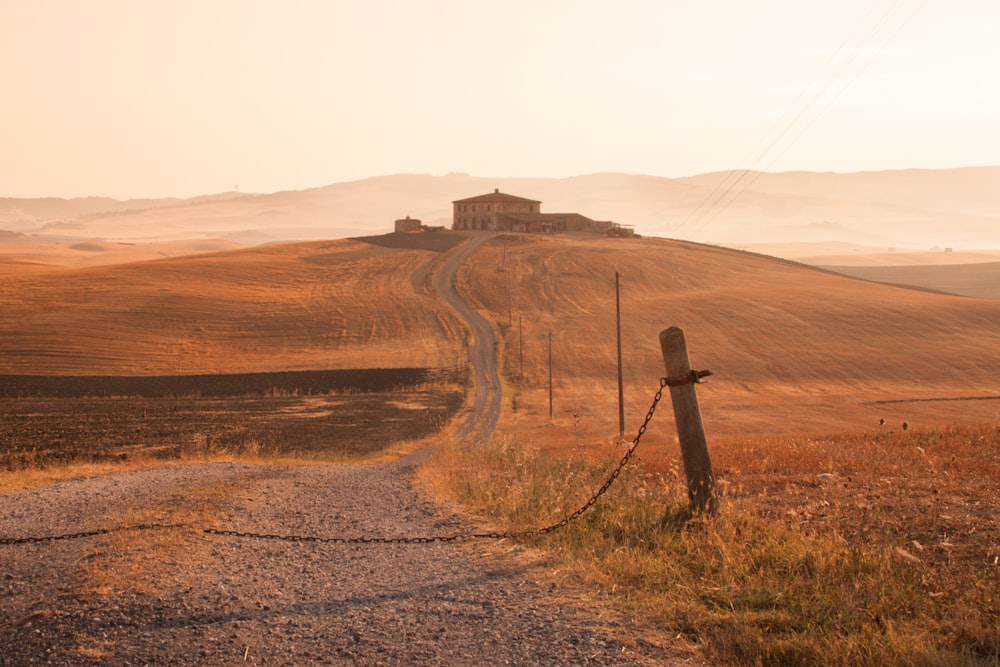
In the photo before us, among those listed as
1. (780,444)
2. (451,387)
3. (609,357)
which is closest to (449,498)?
(780,444)

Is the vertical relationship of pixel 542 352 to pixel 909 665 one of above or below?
below

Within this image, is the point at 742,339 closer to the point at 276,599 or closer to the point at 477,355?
the point at 477,355

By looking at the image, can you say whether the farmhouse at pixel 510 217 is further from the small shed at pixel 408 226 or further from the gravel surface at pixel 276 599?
the gravel surface at pixel 276 599

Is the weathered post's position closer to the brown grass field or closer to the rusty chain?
the rusty chain

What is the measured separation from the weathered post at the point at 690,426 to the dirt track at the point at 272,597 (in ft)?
7.85

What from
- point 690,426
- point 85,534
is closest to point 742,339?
point 690,426

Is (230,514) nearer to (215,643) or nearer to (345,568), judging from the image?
(345,568)

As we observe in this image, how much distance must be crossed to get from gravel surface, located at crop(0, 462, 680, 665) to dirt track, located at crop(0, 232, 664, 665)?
0.02m

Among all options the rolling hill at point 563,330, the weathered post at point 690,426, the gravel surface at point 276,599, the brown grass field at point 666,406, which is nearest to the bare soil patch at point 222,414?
the brown grass field at point 666,406

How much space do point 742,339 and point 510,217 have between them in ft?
215

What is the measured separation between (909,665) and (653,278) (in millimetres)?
90683

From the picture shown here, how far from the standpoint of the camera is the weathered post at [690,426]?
9.83 meters

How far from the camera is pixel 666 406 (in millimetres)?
55094

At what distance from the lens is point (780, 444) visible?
19.4 metres
